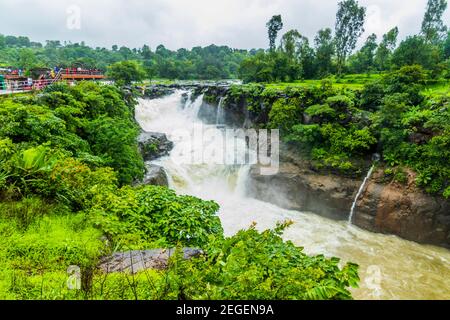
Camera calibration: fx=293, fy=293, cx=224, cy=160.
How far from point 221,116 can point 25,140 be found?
16444 mm

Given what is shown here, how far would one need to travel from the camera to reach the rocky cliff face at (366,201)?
38.5 ft

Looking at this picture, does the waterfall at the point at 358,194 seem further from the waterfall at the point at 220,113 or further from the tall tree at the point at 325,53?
the tall tree at the point at 325,53

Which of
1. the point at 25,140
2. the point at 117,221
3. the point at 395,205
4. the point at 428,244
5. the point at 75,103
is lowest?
the point at 428,244

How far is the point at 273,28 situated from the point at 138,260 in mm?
36307

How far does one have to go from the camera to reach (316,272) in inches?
124

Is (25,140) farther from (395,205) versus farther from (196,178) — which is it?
(395,205)

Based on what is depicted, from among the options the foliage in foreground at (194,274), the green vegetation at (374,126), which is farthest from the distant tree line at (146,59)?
the foliage in foreground at (194,274)

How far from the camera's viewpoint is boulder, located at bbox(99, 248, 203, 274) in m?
4.14

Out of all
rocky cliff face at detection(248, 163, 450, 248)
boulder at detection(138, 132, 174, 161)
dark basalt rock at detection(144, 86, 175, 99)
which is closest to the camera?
rocky cliff face at detection(248, 163, 450, 248)

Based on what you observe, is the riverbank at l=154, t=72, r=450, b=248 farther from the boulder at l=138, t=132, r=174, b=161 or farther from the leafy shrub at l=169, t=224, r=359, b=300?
the leafy shrub at l=169, t=224, r=359, b=300

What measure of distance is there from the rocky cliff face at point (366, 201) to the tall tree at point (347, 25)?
19916 millimetres

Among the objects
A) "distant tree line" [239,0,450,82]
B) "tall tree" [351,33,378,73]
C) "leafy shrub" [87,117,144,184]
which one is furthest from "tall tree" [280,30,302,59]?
"leafy shrub" [87,117,144,184]

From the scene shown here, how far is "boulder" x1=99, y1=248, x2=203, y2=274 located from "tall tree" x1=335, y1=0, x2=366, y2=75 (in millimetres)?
30441
